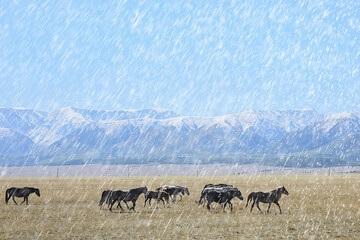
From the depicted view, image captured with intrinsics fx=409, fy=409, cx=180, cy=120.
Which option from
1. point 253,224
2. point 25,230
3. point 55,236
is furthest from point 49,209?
point 253,224

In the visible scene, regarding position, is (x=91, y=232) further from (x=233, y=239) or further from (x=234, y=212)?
(x=234, y=212)

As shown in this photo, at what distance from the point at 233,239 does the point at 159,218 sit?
6766mm

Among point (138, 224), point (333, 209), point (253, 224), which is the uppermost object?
point (333, 209)

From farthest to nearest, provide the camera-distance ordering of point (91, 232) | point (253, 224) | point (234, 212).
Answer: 1. point (234, 212)
2. point (253, 224)
3. point (91, 232)

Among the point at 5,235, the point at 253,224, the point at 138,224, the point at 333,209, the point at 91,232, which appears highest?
the point at 333,209

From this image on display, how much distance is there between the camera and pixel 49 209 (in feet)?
87.7

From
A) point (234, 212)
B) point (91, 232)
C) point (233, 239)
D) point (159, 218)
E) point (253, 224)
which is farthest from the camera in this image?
point (234, 212)

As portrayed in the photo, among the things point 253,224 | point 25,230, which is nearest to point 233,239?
point 253,224

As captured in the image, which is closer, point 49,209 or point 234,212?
point 234,212

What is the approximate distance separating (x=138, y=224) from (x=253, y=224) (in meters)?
5.58

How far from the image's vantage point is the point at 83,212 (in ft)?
81.5

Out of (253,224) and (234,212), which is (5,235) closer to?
(253,224)

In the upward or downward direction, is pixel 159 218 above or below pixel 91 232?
above

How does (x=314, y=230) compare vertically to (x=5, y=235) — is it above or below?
above
